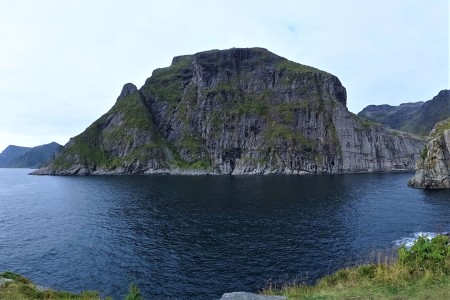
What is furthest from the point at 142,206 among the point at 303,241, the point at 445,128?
the point at 445,128

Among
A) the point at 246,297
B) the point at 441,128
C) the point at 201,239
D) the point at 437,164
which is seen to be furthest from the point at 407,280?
the point at 441,128

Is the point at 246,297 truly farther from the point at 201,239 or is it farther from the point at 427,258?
the point at 201,239

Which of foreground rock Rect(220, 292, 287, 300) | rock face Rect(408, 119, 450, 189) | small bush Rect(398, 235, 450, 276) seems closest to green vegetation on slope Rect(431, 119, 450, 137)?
rock face Rect(408, 119, 450, 189)

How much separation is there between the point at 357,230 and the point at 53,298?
5133cm

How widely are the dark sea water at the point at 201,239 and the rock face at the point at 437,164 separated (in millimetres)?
25631

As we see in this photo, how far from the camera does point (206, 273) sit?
39500 mm

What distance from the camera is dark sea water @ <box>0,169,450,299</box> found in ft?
126

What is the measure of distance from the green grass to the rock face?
4636 inches

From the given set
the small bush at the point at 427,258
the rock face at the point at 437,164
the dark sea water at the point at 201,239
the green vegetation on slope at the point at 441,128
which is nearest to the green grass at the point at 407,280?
the small bush at the point at 427,258

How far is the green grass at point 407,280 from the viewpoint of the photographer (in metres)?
16.6

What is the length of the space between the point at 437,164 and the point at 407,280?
123881 mm

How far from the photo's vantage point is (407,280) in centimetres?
1828

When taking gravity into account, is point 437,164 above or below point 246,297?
above

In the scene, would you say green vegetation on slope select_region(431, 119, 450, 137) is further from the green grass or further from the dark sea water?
the green grass
